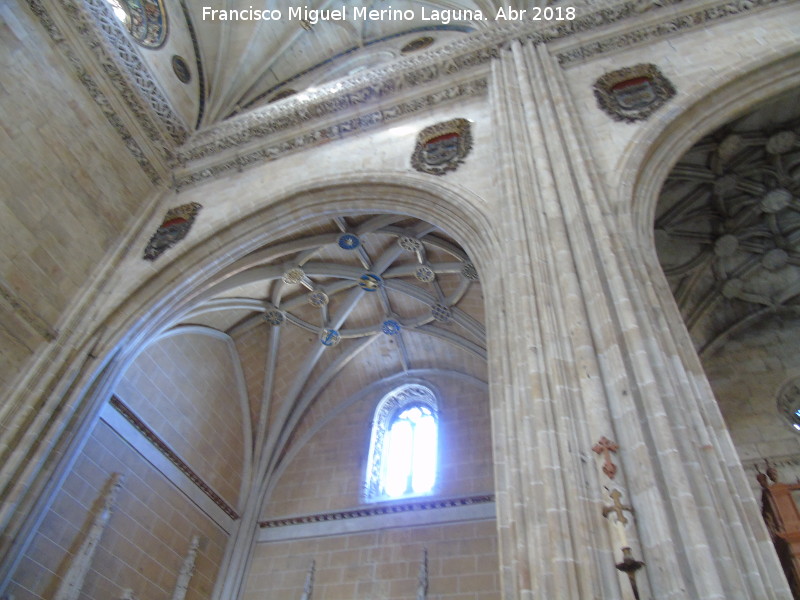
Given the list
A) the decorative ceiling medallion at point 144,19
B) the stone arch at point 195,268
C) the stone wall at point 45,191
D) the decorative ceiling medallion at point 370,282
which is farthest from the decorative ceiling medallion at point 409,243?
the decorative ceiling medallion at point 144,19

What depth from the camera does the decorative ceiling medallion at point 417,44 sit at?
12664 millimetres

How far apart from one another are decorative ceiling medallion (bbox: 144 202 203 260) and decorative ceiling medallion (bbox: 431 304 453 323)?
4337 mm

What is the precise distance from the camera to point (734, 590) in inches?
126

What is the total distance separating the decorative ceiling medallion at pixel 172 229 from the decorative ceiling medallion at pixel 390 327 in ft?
13.5

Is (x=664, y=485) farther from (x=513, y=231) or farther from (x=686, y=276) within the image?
(x=686, y=276)

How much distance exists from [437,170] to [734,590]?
548 cm

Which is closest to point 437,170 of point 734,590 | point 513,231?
point 513,231

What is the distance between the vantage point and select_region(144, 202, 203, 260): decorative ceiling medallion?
889 centimetres

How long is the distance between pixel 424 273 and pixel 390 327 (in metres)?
1.52

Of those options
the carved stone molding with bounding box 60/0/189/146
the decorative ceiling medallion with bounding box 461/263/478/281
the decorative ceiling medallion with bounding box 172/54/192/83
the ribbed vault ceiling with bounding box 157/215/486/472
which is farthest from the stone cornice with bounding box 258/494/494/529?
the decorative ceiling medallion with bounding box 172/54/192/83

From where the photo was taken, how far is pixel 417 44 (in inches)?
506

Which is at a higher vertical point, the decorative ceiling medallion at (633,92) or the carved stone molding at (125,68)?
the carved stone molding at (125,68)

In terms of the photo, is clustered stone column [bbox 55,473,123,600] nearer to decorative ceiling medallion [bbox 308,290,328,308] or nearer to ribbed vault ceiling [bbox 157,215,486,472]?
ribbed vault ceiling [bbox 157,215,486,472]

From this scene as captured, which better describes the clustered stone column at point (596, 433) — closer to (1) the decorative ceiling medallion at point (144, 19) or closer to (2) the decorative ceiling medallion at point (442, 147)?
(2) the decorative ceiling medallion at point (442, 147)
